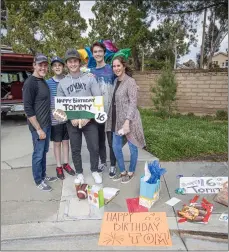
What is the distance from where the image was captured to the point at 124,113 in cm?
317

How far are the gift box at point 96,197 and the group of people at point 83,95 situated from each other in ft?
1.32

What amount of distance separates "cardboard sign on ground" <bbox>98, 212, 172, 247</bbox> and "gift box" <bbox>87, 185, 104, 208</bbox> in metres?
0.14

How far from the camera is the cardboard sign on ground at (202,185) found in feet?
10.3

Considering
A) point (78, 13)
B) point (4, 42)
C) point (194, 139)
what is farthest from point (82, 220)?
point (4, 42)

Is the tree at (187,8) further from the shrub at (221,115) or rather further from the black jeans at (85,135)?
the black jeans at (85,135)

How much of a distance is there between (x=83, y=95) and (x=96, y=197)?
1216 millimetres

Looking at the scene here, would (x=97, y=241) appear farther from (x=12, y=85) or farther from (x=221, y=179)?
(x=12, y=85)

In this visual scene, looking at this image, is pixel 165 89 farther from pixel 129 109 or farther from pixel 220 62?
pixel 220 62

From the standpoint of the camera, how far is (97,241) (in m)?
2.40

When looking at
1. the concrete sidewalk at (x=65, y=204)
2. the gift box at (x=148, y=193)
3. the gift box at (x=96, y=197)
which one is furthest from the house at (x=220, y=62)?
the gift box at (x=96, y=197)

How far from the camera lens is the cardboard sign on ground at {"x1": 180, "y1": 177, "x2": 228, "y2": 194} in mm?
3137

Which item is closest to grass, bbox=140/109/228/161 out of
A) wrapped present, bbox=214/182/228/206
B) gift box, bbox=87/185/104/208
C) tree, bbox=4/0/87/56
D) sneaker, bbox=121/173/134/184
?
sneaker, bbox=121/173/134/184

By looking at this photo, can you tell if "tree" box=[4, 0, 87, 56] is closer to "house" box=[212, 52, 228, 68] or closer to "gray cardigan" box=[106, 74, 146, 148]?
"gray cardigan" box=[106, 74, 146, 148]

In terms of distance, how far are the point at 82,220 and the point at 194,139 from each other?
9.95 feet
